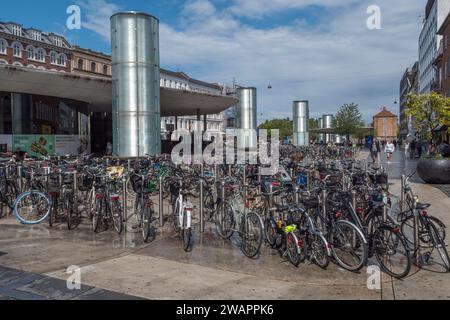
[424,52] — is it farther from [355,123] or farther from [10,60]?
[10,60]

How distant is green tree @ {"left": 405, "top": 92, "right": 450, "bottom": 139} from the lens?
46.6 ft

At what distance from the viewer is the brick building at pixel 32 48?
202ft

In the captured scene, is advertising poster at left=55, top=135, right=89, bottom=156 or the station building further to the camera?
advertising poster at left=55, top=135, right=89, bottom=156

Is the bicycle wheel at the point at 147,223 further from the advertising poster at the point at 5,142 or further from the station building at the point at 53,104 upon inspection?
the advertising poster at the point at 5,142

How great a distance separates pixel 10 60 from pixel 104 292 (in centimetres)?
6542

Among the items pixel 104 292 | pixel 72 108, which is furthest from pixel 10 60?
pixel 104 292

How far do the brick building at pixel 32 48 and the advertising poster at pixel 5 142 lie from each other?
4351cm

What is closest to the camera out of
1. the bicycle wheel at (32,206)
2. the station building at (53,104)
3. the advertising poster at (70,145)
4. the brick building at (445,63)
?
the bicycle wheel at (32,206)

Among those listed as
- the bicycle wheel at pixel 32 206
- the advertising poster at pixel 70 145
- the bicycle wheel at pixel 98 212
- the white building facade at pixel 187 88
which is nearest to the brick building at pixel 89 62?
the white building facade at pixel 187 88

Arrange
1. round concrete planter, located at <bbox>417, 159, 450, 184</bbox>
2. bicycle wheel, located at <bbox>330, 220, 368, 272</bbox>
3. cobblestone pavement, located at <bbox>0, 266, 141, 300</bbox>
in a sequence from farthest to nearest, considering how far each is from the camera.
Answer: round concrete planter, located at <bbox>417, 159, 450, 184</bbox> < bicycle wheel, located at <bbox>330, 220, 368, 272</bbox> < cobblestone pavement, located at <bbox>0, 266, 141, 300</bbox>

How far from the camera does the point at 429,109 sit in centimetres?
1512

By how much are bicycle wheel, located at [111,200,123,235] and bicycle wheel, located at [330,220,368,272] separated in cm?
370
